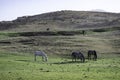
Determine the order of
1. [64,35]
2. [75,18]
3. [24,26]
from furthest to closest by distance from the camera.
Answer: [75,18] → [24,26] → [64,35]

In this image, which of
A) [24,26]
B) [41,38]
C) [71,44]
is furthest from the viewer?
[24,26]

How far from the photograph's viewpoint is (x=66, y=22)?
154 meters

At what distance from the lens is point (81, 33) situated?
338ft

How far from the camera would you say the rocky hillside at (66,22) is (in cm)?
13825

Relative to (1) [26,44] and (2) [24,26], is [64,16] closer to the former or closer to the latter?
(2) [24,26]

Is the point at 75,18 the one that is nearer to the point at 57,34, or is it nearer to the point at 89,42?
the point at 57,34

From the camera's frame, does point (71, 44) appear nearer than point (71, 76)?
No

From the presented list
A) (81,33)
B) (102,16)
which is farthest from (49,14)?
(81,33)

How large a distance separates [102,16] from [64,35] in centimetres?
7609

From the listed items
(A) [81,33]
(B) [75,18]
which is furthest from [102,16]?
(A) [81,33]

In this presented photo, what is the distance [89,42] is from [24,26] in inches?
2754

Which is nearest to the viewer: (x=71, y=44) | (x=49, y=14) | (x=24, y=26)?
(x=71, y=44)

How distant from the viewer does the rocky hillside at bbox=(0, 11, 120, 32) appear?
13825 centimetres

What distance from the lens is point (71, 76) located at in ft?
113
